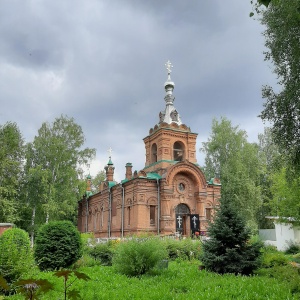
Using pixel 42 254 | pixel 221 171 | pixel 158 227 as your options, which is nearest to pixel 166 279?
pixel 42 254

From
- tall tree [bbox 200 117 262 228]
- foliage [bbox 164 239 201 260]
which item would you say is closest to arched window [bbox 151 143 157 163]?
tall tree [bbox 200 117 262 228]

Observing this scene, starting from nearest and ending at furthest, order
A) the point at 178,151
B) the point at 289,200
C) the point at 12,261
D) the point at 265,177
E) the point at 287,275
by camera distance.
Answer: the point at 12,261 → the point at 287,275 → the point at 289,200 → the point at 178,151 → the point at 265,177

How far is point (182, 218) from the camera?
28.1 m

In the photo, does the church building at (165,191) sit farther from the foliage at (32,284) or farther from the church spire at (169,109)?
the foliage at (32,284)

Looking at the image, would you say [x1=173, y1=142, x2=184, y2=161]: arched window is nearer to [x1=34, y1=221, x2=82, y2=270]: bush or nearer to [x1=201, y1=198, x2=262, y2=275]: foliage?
[x1=34, y1=221, x2=82, y2=270]: bush

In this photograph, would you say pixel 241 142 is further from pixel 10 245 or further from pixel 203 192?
pixel 10 245

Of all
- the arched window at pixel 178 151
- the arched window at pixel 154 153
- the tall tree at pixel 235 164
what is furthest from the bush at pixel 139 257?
the tall tree at pixel 235 164

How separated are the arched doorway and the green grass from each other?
16.6m

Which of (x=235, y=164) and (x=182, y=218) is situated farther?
(x=235, y=164)

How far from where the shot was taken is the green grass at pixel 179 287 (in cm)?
773

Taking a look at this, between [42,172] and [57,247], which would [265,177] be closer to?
[42,172]

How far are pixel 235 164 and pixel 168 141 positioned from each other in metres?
9.68

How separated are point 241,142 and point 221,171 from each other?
3974 millimetres

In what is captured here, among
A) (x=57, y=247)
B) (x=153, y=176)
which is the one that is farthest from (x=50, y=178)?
(x=57, y=247)
